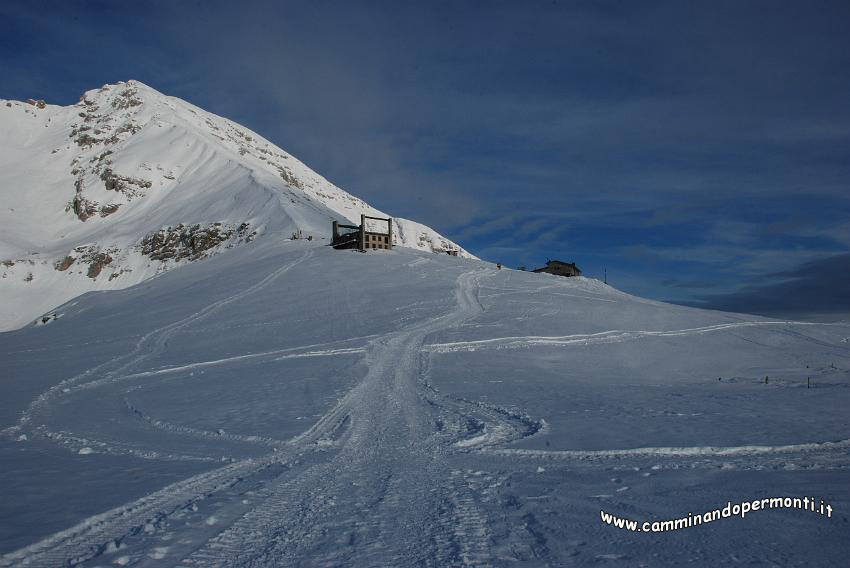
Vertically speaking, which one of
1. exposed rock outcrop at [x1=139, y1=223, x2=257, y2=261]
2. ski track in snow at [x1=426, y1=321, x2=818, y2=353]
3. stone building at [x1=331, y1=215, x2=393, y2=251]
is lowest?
ski track in snow at [x1=426, y1=321, x2=818, y2=353]

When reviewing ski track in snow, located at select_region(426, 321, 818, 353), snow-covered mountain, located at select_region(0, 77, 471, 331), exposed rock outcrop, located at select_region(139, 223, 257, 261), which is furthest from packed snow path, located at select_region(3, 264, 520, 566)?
exposed rock outcrop, located at select_region(139, 223, 257, 261)

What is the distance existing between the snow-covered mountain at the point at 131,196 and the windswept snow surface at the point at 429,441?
101ft

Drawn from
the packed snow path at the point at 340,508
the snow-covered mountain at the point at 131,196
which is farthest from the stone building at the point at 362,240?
the packed snow path at the point at 340,508

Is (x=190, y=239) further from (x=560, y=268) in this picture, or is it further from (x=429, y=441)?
(x=429, y=441)

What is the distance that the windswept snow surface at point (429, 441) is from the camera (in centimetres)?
494

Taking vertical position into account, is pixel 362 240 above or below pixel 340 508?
above

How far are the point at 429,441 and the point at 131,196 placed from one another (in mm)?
89867

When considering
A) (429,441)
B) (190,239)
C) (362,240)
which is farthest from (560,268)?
(429,441)

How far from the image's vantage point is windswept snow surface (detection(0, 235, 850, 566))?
4938mm

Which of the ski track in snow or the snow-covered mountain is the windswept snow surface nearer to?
the ski track in snow

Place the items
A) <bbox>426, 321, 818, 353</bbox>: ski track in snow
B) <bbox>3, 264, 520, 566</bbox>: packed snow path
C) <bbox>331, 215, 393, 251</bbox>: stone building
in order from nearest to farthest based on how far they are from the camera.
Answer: <bbox>3, 264, 520, 566</bbox>: packed snow path < <bbox>426, 321, 818, 353</bbox>: ski track in snow < <bbox>331, 215, 393, 251</bbox>: stone building

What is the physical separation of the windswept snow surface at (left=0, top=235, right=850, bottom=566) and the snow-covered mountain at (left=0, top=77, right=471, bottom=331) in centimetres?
3064

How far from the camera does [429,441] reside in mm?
8453

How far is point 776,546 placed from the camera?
4.61 metres
